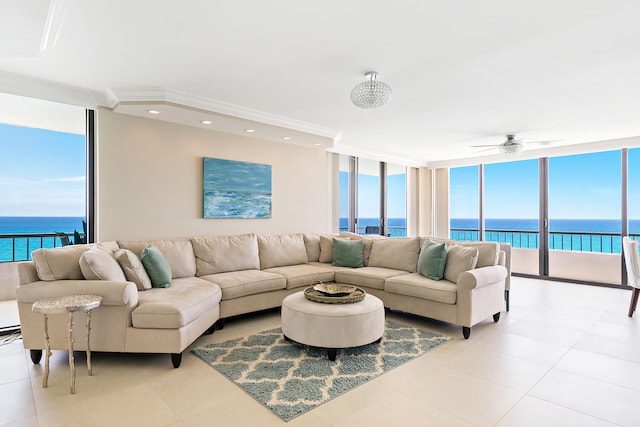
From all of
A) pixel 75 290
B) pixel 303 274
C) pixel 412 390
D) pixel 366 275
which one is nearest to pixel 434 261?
pixel 366 275

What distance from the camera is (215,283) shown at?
146 inches

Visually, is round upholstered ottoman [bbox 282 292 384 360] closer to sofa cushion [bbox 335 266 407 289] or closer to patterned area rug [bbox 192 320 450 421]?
patterned area rug [bbox 192 320 450 421]

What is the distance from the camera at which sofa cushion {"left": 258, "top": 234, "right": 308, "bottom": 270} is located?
4.74 meters

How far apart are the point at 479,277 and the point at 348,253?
6.20ft

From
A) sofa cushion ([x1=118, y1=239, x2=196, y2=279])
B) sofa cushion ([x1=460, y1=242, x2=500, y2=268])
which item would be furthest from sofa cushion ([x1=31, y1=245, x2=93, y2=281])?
sofa cushion ([x1=460, y1=242, x2=500, y2=268])

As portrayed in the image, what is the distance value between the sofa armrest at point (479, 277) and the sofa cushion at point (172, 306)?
2.50 meters

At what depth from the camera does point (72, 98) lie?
140 inches

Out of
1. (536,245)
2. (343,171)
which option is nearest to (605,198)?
(536,245)

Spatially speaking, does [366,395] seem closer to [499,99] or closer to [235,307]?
[235,307]

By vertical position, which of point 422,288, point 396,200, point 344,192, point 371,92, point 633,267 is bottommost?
point 422,288

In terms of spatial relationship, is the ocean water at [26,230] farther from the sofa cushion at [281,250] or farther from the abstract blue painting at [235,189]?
the sofa cushion at [281,250]

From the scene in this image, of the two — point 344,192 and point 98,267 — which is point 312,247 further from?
point 98,267

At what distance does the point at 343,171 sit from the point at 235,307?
148 inches

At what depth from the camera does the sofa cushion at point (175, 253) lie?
373 centimetres
